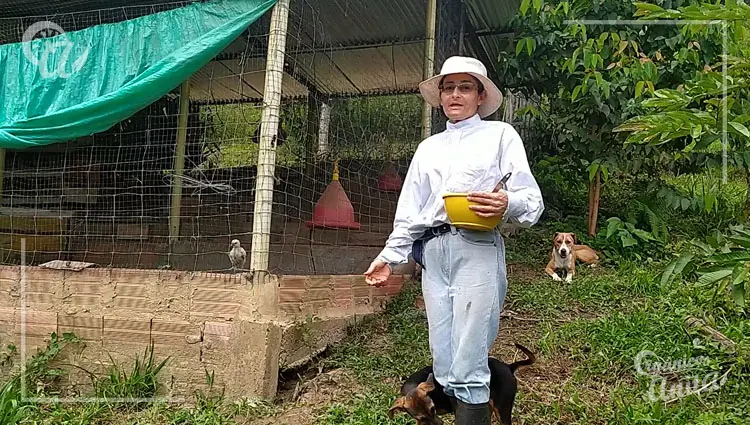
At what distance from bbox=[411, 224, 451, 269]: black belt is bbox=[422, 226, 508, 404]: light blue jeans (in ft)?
0.07

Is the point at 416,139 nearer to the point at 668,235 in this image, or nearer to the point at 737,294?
the point at 668,235

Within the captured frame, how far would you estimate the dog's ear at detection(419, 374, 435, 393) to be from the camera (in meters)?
2.14

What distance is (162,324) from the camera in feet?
11.0

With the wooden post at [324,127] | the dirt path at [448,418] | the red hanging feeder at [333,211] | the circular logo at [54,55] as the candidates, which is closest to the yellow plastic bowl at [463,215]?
the dirt path at [448,418]

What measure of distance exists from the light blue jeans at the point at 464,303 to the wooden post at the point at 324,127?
3.44 m

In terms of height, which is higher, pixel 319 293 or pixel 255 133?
pixel 255 133

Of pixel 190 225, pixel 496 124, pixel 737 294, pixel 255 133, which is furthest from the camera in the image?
pixel 190 225

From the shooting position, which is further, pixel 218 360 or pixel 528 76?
pixel 528 76

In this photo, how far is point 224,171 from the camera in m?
5.29

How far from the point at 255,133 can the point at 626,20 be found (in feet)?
11.3

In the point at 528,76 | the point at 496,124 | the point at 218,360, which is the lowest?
the point at 218,360

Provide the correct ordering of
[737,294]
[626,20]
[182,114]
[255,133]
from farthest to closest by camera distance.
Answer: [626,20] → [182,114] → [255,133] → [737,294]

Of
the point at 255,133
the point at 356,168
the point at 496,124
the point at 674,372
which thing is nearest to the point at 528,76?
the point at 356,168

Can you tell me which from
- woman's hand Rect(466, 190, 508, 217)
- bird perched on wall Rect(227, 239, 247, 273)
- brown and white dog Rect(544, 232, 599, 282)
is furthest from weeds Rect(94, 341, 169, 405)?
brown and white dog Rect(544, 232, 599, 282)
